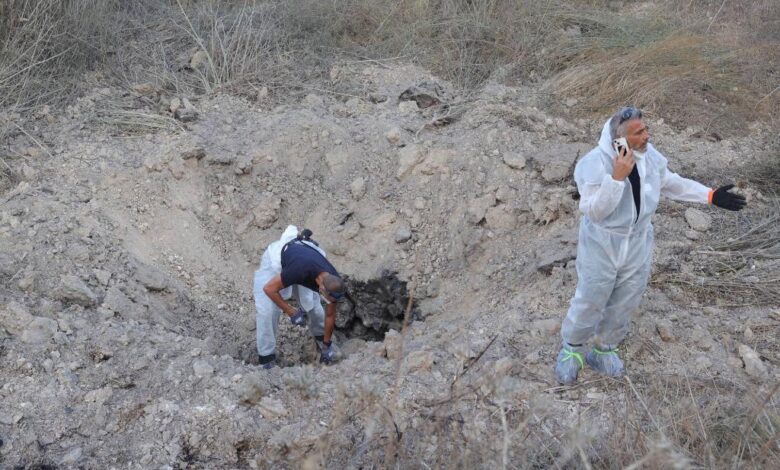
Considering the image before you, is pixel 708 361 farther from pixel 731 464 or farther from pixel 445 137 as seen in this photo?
pixel 445 137

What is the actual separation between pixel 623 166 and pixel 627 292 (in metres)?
0.76

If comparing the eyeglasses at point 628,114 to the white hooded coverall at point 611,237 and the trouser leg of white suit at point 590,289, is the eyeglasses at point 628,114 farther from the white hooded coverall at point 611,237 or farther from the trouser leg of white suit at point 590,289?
the trouser leg of white suit at point 590,289

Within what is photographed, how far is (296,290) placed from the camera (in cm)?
528

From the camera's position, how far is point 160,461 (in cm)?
366

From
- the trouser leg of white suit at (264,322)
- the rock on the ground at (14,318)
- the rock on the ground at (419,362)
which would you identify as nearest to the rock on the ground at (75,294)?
the rock on the ground at (14,318)

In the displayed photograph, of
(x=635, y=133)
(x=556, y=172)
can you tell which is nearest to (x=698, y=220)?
(x=556, y=172)

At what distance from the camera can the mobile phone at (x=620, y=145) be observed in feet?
11.0

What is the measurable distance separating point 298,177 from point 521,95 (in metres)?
2.18

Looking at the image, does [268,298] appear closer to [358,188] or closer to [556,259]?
[358,188]

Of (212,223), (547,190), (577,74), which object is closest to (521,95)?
(577,74)

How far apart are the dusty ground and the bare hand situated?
0.97 meters

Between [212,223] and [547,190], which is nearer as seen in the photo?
[547,190]

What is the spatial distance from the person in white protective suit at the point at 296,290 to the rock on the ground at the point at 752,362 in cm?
222

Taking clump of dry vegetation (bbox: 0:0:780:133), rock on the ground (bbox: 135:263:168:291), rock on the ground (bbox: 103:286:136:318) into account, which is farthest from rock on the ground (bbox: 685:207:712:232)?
rock on the ground (bbox: 103:286:136:318)
